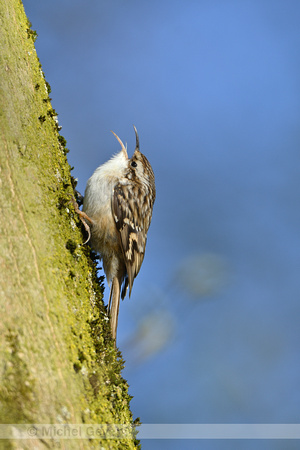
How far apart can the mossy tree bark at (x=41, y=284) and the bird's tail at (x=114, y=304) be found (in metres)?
0.21

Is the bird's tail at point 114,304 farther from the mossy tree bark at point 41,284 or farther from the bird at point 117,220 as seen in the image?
the mossy tree bark at point 41,284

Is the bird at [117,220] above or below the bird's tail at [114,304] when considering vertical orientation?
above

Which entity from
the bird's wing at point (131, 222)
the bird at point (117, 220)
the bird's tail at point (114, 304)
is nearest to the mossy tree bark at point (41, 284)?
the bird's tail at point (114, 304)

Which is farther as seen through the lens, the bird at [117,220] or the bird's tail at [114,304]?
the bird at [117,220]

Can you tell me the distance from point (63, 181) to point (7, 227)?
20.0 inches

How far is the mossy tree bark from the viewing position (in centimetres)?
109

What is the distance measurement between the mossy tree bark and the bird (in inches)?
20.2

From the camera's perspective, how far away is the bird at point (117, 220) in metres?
2.28

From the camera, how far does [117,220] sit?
7.86 feet

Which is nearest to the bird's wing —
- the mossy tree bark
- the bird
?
the bird

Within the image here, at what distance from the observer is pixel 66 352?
1242mm

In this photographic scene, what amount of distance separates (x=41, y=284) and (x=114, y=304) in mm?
825

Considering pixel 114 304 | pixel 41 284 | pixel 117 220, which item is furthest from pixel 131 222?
pixel 41 284

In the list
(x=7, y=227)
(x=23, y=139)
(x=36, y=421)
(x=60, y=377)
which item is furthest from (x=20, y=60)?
(x=36, y=421)
